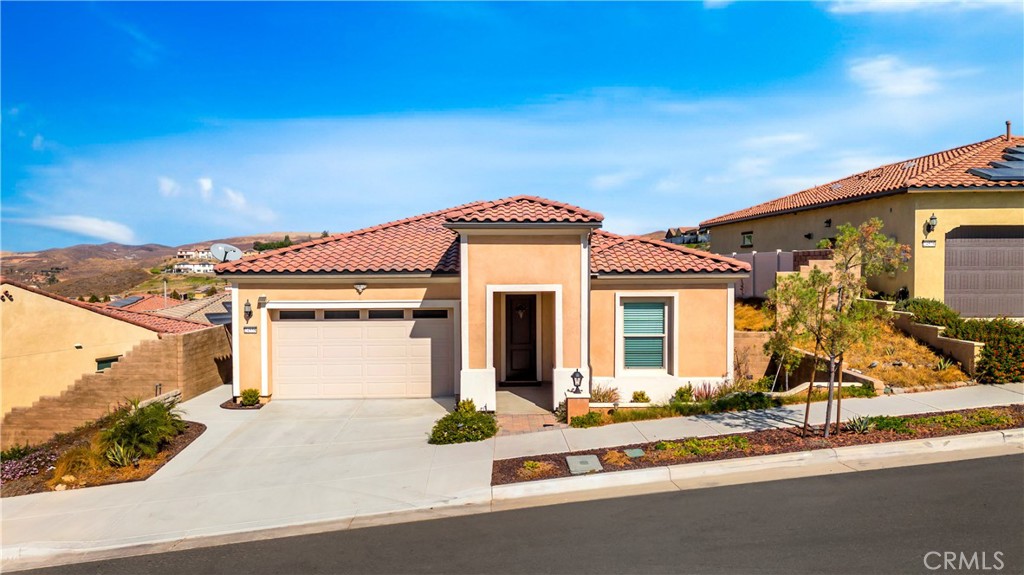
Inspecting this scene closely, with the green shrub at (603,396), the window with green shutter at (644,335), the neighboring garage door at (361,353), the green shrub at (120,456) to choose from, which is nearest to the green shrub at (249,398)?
the neighboring garage door at (361,353)

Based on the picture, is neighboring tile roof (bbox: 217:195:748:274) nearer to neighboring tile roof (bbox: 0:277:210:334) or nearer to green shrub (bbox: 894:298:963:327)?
neighboring tile roof (bbox: 0:277:210:334)

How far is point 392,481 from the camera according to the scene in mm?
8406

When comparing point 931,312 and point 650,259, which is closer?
point 650,259

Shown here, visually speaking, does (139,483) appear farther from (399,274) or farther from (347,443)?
(399,274)

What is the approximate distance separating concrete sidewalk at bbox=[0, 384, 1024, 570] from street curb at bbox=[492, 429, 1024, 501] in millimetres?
787

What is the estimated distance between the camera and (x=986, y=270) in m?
16.0

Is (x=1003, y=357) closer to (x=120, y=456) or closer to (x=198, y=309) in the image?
(x=120, y=456)

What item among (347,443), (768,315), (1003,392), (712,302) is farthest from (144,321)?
(1003,392)

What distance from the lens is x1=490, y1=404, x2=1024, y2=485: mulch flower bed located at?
8.40 metres

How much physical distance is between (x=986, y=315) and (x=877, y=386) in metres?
7.72

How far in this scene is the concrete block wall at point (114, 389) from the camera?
44.2 ft

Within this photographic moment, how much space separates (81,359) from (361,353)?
840 cm

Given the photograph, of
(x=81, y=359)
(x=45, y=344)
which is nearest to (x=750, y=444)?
(x=81, y=359)

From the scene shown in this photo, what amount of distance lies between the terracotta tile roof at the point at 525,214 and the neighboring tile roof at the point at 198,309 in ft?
40.1
